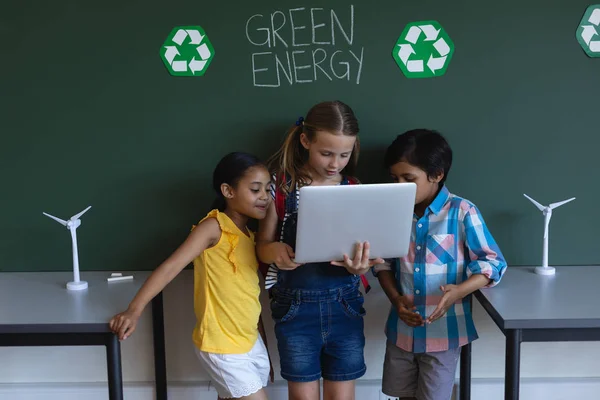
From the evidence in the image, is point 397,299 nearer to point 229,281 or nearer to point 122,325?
point 229,281

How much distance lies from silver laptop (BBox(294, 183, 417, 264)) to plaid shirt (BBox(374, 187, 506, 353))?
0.69 ft

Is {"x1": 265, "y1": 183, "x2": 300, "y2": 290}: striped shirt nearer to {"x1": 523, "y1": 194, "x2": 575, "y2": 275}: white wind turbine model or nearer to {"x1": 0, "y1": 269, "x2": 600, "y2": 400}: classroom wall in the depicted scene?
{"x1": 0, "y1": 269, "x2": 600, "y2": 400}: classroom wall

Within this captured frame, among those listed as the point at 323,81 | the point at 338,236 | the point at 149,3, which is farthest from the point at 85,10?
the point at 338,236

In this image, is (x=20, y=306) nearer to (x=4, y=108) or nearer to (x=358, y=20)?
(x=4, y=108)

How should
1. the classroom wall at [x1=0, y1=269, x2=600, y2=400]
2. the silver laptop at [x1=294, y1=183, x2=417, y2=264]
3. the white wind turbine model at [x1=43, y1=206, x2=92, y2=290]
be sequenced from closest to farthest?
the silver laptop at [x1=294, y1=183, x2=417, y2=264] → the white wind turbine model at [x1=43, y1=206, x2=92, y2=290] → the classroom wall at [x1=0, y1=269, x2=600, y2=400]

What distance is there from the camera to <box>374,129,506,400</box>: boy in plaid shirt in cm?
174

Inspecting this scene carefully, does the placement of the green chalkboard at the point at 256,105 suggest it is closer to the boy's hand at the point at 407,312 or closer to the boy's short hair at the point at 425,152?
the boy's short hair at the point at 425,152

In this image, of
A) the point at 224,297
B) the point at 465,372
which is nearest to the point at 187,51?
the point at 224,297

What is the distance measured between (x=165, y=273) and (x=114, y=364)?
297mm

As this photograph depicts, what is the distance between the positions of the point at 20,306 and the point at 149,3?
1138mm

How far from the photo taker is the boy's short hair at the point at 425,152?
174 cm

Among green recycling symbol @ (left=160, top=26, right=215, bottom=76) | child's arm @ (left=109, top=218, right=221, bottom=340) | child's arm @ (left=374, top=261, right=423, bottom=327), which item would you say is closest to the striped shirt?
child's arm @ (left=109, top=218, right=221, bottom=340)

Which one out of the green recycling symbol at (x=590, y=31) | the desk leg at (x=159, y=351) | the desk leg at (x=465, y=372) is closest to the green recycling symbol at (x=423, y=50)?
the green recycling symbol at (x=590, y=31)

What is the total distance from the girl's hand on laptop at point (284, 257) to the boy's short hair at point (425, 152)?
0.48m
